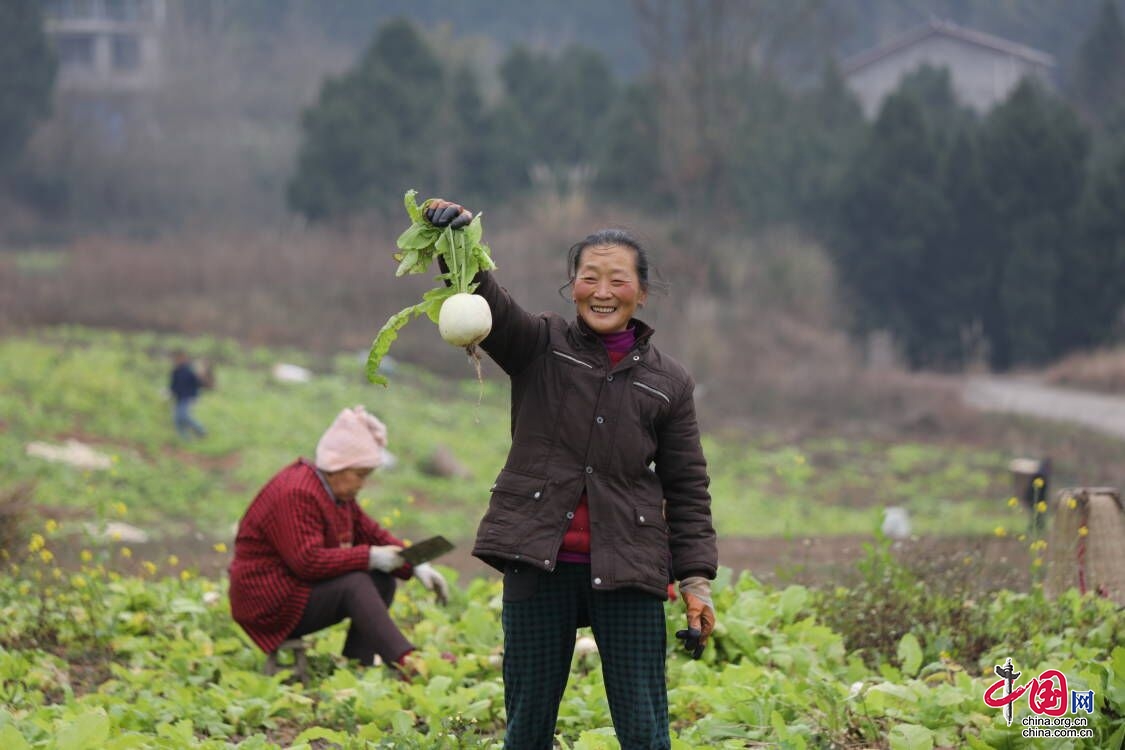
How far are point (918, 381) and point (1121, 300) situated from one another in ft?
16.3

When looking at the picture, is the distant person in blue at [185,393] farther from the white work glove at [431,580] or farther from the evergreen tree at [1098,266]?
the evergreen tree at [1098,266]

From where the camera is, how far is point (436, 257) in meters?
4.19

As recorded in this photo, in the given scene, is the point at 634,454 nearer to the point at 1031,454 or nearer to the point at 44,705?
the point at 44,705

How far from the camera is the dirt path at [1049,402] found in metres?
22.0

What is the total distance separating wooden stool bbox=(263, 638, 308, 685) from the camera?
630cm

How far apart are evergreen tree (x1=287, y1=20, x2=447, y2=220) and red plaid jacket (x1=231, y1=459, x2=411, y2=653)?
28162 mm

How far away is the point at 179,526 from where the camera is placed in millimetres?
14203

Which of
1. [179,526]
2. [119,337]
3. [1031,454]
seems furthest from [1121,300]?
[179,526]

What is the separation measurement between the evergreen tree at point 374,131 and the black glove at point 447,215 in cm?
3025

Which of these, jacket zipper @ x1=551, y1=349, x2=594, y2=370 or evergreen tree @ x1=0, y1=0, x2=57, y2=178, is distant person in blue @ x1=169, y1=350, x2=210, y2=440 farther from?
evergreen tree @ x1=0, y1=0, x2=57, y2=178

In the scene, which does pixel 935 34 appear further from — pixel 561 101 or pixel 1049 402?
pixel 1049 402

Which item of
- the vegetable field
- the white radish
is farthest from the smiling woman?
the vegetable field

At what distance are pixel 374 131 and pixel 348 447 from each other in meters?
29.4

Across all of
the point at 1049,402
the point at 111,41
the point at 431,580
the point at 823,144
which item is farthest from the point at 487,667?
the point at 111,41
